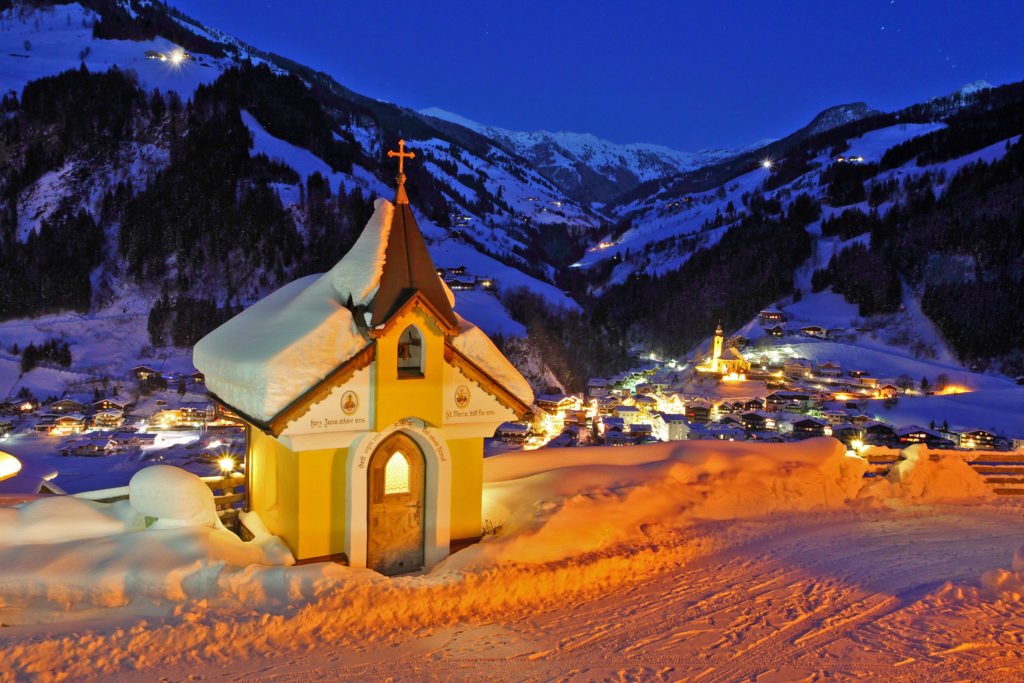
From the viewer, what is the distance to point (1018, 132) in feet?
402

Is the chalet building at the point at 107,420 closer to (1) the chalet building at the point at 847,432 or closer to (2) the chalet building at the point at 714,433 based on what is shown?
(2) the chalet building at the point at 714,433

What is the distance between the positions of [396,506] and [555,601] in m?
2.55

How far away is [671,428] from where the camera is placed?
60.7 m

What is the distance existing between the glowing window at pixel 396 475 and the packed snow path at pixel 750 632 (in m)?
2.48

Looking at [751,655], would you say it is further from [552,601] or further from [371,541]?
[371,541]

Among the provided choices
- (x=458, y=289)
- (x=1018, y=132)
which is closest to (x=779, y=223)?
(x=1018, y=132)

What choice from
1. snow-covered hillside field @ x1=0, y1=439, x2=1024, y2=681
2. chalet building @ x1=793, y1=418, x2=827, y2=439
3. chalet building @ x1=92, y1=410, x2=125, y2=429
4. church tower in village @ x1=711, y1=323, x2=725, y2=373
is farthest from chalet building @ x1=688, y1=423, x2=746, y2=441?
snow-covered hillside field @ x1=0, y1=439, x2=1024, y2=681

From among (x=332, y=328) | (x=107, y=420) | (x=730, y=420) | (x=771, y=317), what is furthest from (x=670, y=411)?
(x=332, y=328)

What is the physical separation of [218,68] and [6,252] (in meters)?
52.7

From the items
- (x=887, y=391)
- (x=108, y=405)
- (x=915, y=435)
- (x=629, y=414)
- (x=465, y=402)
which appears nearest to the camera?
(x=465, y=402)

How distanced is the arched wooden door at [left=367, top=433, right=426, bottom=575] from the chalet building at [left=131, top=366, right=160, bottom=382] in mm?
70260

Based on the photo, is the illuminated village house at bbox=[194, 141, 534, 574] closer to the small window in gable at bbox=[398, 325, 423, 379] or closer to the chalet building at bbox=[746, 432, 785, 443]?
the small window in gable at bbox=[398, 325, 423, 379]

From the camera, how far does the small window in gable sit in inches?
380

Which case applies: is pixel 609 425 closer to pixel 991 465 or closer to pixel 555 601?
pixel 991 465
